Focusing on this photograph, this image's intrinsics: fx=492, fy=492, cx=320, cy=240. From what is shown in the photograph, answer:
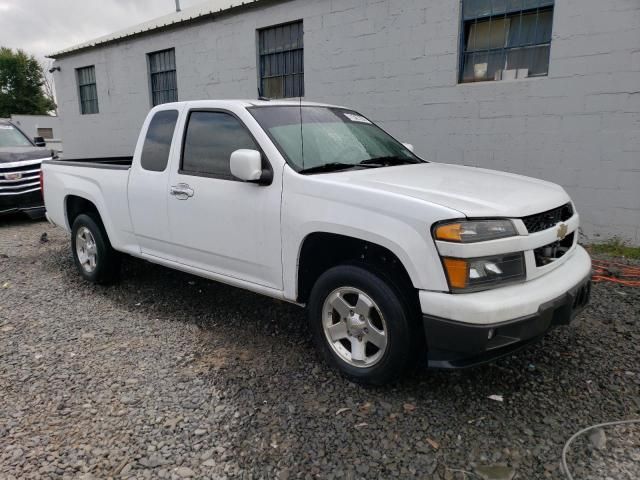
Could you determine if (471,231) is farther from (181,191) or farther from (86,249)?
(86,249)

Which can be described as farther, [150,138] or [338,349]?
[150,138]

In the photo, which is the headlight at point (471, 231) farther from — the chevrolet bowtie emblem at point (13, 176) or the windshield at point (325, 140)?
the chevrolet bowtie emblem at point (13, 176)

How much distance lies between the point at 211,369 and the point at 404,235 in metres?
1.68

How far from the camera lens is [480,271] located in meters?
2.61

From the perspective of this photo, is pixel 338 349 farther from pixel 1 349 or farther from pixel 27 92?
pixel 27 92

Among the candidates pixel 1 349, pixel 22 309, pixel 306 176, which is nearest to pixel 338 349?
pixel 306 176

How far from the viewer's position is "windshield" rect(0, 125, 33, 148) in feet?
31.9

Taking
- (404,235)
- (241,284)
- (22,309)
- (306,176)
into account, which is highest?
(306,176)

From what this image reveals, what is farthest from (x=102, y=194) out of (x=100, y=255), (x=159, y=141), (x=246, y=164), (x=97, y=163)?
(x=246, y=164)

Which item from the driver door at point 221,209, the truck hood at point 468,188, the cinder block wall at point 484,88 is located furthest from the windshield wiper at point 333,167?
the cinder block wall at point 484,88

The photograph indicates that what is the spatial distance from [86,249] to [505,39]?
6.16 m

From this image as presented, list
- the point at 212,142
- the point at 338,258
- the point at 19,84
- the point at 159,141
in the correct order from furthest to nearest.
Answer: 1. the point at 19,84
2. the point at 159,141
3. the point at 212,142
4. the point at 338,258

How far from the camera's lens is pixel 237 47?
1052 centimetres

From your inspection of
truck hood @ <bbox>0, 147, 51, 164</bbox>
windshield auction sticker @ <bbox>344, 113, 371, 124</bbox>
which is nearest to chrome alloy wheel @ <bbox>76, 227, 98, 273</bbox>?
windshield auction sticker @ <bbox>344, 113, 371, 124</bbox>
